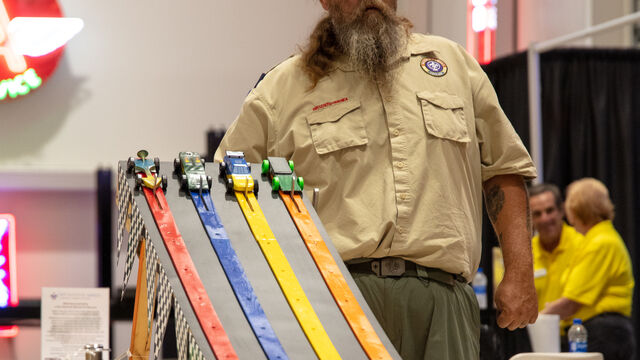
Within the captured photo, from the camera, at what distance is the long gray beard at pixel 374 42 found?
221 centimetres

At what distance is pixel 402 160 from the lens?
83.4 inches

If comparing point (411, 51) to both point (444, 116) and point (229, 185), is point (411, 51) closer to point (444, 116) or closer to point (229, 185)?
point (444, 116)

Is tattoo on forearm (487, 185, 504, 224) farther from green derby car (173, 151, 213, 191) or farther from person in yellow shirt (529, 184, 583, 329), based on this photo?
person in yellow shirt (529, 184, 583, 329)

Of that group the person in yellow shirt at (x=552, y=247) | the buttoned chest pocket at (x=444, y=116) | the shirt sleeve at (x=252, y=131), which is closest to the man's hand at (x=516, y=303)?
the buttoned chest pocket at (x=444, y=116)

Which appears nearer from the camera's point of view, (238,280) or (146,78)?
(238,280)

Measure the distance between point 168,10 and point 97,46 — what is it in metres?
0.58

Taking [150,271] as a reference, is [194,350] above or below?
below

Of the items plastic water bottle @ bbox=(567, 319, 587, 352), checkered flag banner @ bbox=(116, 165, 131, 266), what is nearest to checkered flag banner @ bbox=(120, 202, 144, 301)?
checkered flag banner @ bbox=(116, 165, 131, 266)

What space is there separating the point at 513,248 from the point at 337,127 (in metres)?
0.55

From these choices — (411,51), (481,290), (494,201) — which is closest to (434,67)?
(411,51)

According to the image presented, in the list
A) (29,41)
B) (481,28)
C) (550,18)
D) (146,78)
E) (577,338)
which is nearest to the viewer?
(577,338)

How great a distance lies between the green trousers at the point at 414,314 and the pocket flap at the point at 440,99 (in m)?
0.41

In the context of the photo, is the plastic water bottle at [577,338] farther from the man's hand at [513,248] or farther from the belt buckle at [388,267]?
the belt buckle at [388,267]

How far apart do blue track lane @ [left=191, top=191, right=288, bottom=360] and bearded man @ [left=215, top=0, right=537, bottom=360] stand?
0.45 meters
